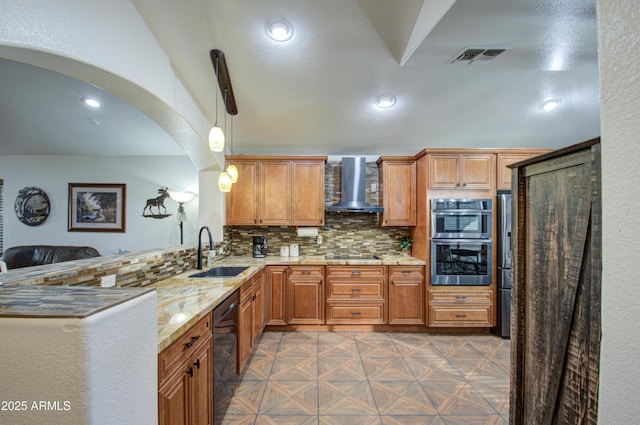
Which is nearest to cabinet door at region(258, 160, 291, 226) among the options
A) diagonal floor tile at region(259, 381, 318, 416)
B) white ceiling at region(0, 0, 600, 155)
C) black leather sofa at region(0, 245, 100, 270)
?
white ceiling at region(0, 0, 600, 155)

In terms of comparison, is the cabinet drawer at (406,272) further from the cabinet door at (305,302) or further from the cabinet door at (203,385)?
the cabinet door at (203,385)

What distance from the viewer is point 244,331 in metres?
2.03

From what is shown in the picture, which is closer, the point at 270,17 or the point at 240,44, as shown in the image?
the point at 270,17

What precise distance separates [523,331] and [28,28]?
2.54 metres

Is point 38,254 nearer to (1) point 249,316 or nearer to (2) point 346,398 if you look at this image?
(1) point 249,316

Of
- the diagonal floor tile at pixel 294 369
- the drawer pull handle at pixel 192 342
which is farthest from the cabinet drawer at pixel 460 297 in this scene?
the drawer pull handle at pixel 192 342

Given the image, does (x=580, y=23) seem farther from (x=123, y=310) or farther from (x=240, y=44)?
(x=123, y=310)

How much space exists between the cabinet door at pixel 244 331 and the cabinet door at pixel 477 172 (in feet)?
9.23

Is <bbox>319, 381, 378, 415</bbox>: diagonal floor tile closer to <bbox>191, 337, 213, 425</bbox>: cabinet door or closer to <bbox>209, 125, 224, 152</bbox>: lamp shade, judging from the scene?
<bbox>191, 337, 213, 425</bbox>: cabinet door

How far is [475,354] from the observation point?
2.44 metres

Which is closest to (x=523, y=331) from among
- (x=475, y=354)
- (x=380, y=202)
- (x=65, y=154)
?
(x=475, y=354)

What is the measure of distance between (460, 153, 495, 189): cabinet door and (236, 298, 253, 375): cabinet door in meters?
2.81

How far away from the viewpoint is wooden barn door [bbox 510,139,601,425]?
0.77 metres

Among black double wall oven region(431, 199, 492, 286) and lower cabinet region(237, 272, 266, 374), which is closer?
lower cabinet region(237, 272, 266, 374)
